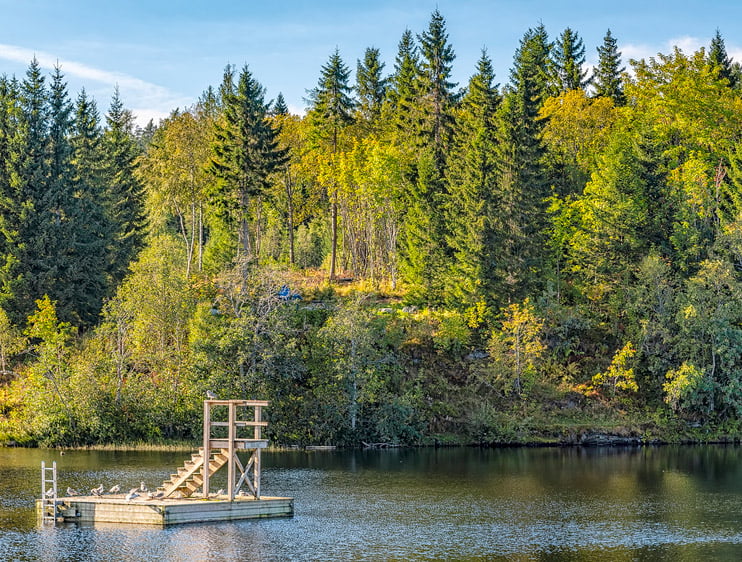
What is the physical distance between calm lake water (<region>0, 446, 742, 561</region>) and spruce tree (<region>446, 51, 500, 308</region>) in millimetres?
16789

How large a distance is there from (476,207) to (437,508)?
41.1 m

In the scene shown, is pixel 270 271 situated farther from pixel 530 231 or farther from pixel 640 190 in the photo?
pixel 640 190

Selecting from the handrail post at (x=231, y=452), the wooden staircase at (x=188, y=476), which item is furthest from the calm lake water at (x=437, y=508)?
the wooden staircase at (x=188, y=476)

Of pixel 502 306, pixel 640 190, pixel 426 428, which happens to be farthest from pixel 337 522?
pixel 640 190

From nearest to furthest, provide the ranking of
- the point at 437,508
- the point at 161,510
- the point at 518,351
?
1. the point at 161,510
2. the point at 437,508
3. the point at 518,351

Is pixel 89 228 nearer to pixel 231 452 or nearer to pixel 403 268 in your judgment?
pixel 403 268

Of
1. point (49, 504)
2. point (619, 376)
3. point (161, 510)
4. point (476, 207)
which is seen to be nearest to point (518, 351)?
point (619, 376)

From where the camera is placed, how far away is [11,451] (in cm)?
6938

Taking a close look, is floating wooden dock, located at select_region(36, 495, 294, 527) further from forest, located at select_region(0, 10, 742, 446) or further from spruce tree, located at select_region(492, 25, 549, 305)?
spruce tree, located at select_region(492, 25, 549, 305)

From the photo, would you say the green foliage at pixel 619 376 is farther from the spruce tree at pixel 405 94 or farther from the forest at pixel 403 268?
the spruce tree at pixel 405 94

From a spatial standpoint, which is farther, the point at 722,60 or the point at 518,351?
the point at 722,60

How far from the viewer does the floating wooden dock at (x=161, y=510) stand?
42312 mm

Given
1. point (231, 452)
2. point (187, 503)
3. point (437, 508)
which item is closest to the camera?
point (187, 503)

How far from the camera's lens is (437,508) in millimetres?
48406
